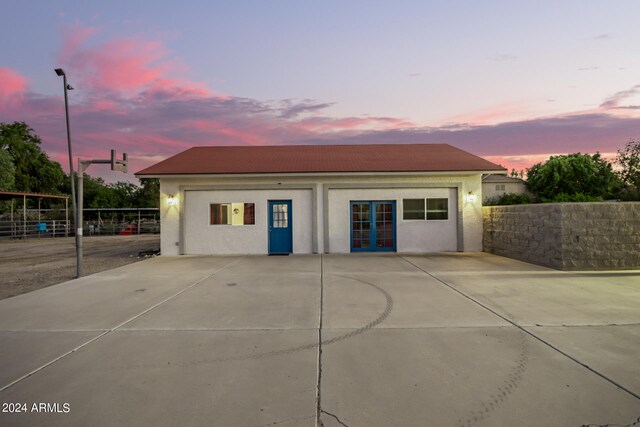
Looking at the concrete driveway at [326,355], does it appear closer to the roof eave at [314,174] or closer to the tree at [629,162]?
the roof eave at [314,174]

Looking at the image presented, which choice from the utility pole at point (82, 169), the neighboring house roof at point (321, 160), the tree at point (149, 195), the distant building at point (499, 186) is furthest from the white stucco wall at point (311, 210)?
the tree at point (149, 195)

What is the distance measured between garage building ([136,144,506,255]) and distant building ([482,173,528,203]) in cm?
2700

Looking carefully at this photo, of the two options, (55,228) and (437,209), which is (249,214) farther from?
(55,228)

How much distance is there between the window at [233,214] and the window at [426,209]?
5870 millimetres

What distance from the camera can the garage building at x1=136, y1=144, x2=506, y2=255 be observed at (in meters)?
13.0

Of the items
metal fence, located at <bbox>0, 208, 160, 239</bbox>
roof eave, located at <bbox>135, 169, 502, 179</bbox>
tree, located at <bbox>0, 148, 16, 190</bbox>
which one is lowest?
metal fence, located at <bbox>0, 208, 160, 239</bbox>

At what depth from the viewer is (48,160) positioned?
43.1m

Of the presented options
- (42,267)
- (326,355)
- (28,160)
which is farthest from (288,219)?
(28,160)

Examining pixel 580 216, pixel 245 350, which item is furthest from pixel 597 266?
pixel 245 350

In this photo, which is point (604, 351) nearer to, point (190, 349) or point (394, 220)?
point (190, 349)

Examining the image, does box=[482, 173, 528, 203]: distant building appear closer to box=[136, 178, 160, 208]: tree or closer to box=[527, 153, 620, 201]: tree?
box=[527, 153, 620, 201]: tree

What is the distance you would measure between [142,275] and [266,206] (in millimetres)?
5279

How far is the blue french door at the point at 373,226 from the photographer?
13.1 m

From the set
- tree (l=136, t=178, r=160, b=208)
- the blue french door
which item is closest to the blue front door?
the blue french door
